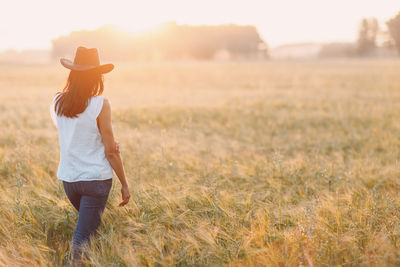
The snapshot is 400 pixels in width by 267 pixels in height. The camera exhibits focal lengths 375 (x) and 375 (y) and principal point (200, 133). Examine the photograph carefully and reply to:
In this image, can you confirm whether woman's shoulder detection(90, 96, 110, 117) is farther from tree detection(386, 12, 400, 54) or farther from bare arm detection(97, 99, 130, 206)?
tree detection(386, 12, 400, 54)

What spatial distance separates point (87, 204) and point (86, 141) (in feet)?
1.64

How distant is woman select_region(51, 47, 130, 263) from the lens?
109 inches

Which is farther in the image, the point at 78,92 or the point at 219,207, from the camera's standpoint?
the point at 219,207

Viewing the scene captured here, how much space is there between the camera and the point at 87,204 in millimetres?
2926

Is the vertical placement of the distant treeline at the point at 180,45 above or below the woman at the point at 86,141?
above

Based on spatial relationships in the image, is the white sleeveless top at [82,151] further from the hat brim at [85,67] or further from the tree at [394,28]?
the tree at [394,28]

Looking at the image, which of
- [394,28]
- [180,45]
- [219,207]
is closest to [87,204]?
[219,207]

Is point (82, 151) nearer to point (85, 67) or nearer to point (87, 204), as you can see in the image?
point (87, 204)

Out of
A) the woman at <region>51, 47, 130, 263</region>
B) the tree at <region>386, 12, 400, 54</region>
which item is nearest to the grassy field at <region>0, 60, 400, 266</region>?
the woman at <region>51, 47, 130, 263</region>

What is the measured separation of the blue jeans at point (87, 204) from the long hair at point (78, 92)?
0.56 meters

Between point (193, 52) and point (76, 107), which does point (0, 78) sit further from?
point (193, 52)

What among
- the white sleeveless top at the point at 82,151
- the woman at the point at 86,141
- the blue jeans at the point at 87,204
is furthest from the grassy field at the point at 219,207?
the white sleeveless top at the point at 82,151

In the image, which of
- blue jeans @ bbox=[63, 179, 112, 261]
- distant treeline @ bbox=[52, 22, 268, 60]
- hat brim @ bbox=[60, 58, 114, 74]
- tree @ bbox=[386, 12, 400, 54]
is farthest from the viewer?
distant treeline @ bbox=[52, 22, 268, 60]

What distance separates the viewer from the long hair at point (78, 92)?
8.98 feet
